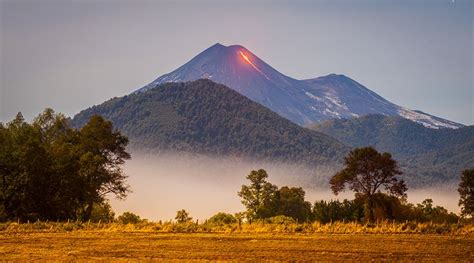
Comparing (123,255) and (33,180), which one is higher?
(33,180)

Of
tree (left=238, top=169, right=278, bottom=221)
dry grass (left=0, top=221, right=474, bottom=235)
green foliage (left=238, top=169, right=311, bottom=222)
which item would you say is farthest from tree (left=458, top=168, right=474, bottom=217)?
dry grass (left=0, top=221, right=474, bottom=235)

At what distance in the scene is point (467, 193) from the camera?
77812mm

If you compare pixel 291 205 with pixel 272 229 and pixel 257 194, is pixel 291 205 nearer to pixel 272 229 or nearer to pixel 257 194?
pixel 257 194

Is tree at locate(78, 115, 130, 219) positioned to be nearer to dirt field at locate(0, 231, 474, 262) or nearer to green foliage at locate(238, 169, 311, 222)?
dirt field at locate(0, 231, 474, 262)

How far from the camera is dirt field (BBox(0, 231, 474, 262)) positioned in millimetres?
21170

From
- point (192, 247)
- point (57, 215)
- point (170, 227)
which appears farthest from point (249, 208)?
point (192, 247)

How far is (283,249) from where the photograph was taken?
22953 mm

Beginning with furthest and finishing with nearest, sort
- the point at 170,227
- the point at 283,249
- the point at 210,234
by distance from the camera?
1. the point at 170,227
2. the point at 210,234
3. the point at 283,249

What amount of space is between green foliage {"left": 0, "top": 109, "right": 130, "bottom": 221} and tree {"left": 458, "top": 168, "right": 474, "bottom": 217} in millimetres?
41994

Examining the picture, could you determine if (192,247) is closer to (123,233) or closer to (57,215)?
(123,233)

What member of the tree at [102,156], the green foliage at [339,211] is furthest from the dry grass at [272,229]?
the green foliage at [339,211]

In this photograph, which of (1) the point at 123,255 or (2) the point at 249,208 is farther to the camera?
(2) the point at 249,208

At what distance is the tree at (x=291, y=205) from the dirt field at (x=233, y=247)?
64.5 meters

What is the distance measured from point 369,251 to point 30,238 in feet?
45.5
